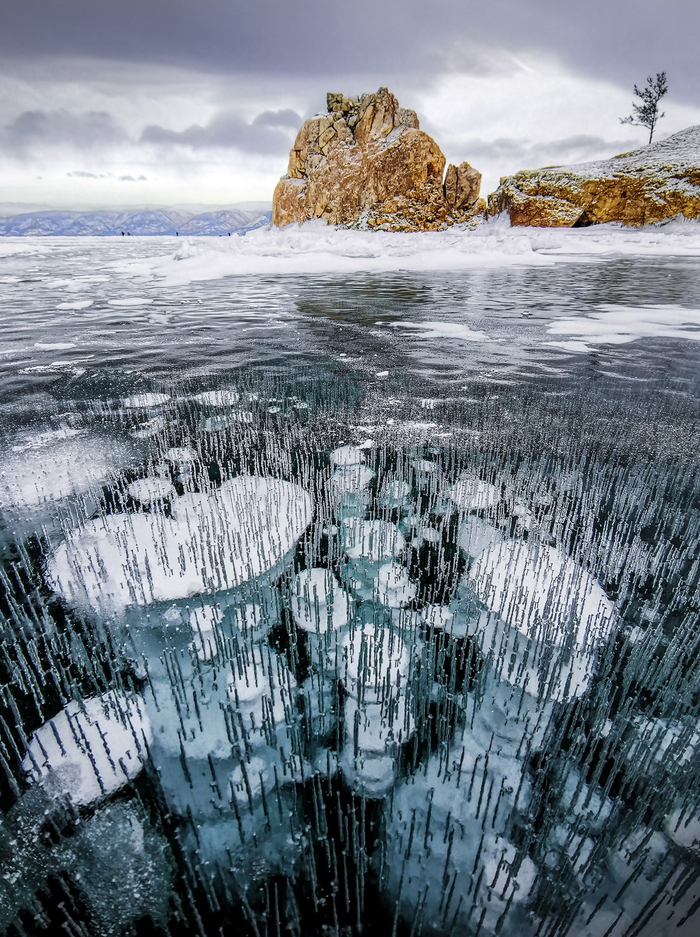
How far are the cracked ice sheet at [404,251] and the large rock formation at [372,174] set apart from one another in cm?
413

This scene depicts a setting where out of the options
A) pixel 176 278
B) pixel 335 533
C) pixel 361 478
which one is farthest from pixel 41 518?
pixel 176 278

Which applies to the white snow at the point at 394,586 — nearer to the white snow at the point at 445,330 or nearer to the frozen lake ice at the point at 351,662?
the frozen lake ice at the point at 351,662

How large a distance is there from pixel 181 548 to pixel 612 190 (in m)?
48.3

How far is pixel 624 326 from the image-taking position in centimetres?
971

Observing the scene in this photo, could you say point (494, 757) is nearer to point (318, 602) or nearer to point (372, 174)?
point (318, 602)

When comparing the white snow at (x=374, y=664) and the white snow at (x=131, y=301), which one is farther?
the white snow at (x=131, y=301)

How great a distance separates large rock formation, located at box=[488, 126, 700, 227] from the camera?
36.5m

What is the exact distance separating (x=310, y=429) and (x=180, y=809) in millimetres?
3876

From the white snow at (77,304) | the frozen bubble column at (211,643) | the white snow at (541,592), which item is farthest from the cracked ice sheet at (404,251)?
the white snow at (541,592)

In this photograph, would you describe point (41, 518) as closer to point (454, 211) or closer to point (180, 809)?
point (180, 809)

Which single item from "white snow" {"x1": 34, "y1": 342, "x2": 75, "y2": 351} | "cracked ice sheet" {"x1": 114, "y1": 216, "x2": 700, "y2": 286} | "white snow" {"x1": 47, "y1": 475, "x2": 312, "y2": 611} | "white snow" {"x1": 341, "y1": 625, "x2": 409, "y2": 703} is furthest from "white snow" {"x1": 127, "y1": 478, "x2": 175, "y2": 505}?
"cracked ice sheet" {"x1": 114, "y1": 216, "x2": 700, "y2": 286}

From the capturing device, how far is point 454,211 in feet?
151

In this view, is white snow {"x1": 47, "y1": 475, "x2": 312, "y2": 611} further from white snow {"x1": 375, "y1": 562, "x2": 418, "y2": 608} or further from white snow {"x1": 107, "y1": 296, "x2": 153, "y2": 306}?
white snow {"x1": 107, "y1": 296, "x2": 153, "y2": 306}

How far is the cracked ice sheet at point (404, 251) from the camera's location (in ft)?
72.5
